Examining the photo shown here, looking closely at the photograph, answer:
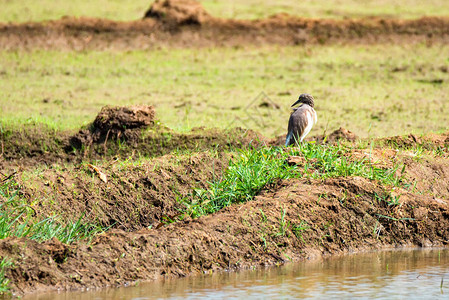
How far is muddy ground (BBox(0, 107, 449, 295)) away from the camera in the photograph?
18.5 feet

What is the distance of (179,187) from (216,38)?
990 centimetres

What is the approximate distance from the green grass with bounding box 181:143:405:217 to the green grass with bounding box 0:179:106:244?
3.56 ft

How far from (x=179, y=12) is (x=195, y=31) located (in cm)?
70

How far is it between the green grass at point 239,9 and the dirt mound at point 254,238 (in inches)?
489

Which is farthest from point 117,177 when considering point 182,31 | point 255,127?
point 182,31

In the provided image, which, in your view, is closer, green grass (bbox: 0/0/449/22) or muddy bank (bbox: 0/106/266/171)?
muddy bank (bbox: 0/106/266/171)

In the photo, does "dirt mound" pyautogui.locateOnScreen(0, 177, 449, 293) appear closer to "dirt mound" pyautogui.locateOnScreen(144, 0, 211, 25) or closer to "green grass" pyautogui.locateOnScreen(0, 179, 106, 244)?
"green grass" pyautogui.locateOnScreen(0, 179, 106, 244)

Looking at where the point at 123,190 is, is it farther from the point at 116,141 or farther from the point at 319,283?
the point at 319,283

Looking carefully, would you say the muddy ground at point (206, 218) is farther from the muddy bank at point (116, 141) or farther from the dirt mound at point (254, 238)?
the muddy bank at point (116, 141)

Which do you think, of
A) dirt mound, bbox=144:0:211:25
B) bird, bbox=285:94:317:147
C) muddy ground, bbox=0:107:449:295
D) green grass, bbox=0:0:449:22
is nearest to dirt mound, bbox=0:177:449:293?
muddy ground, bbox=0:107:449:295

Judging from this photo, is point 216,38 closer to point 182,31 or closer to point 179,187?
point 182,31

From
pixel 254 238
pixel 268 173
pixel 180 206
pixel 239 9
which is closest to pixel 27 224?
Answer: pixel 180 206

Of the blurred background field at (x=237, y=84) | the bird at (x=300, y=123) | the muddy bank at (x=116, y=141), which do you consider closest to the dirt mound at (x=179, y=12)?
the blurred background field at (x=237, y=84)

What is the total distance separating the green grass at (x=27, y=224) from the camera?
5.98 m
